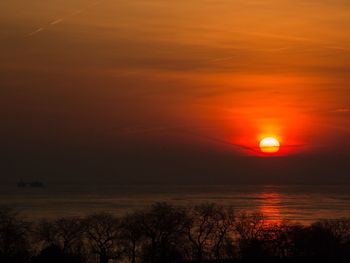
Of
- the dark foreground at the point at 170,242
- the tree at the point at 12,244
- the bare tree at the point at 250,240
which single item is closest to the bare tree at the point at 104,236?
the dark foreground at the point at 170,242

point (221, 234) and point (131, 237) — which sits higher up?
point (221, 234)

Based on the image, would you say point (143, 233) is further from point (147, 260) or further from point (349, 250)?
point (349, 250)

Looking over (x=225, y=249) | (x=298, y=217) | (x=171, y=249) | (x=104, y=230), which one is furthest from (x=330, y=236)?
(x=298, y=217)

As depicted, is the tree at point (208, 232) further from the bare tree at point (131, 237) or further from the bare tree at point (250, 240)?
the bare tree at point (131, 237)

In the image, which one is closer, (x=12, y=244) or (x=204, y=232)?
(x=12, y=244)

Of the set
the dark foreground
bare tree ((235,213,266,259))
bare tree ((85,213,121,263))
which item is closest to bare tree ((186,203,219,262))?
the dark foreground

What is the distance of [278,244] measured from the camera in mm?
48406

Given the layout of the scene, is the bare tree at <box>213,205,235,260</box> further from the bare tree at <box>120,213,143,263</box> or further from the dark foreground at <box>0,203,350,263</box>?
the bare tree at <box>120,213,143,263</box>

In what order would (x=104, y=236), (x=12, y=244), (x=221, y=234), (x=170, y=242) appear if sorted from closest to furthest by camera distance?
(x=12, y=244)
(x=170, y=242)
(x=221, y=234)
(x=104, y=236)

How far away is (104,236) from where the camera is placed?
53750 mm

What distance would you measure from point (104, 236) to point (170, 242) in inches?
277

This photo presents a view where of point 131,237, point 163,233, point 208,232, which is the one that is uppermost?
point 208,232

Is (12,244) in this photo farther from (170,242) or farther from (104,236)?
(170,242)

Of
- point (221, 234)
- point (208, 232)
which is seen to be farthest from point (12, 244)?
point (221, 234)
